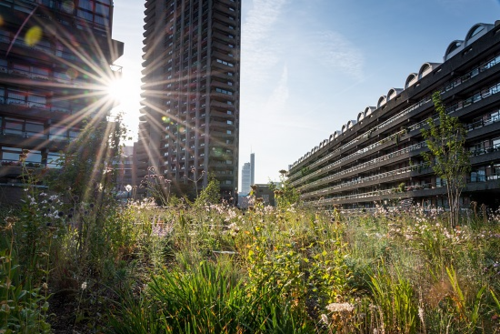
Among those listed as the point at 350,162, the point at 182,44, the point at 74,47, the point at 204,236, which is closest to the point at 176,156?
the point at 182,44

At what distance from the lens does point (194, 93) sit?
72812 millimetres

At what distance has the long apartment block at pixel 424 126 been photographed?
29.6 metres

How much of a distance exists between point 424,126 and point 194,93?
167ft

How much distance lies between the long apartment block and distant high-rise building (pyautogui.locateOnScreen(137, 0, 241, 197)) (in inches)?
1043

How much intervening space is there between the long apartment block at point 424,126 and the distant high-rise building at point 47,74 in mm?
20286

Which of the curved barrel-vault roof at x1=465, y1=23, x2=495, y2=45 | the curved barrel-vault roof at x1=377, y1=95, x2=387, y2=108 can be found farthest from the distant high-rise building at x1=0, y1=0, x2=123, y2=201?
the curved barrel-vault roof at x1=377, y1=95, x2=387, y2=108

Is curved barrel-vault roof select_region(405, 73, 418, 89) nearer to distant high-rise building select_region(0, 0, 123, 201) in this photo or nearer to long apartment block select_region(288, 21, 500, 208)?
long apartment block select_region(288, 21, 500, 208)

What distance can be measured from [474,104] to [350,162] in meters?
30.5

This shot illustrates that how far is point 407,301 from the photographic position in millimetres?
2781

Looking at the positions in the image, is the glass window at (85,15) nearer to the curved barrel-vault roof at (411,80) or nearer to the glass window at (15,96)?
the glass window at (15,96)

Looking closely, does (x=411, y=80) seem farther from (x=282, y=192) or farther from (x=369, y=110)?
(x=282, y=192)

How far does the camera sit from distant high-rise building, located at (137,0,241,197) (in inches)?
2667

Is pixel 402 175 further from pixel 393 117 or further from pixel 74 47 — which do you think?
pixel 74 47

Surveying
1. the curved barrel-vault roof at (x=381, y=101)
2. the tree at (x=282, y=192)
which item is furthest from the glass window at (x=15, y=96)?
the curved barrel-vault roof at (x=381, y=101)
